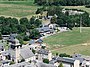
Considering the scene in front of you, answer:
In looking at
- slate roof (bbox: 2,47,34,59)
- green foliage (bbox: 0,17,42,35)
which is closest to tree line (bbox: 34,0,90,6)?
green foliage (bbox: 0,17,42,35)

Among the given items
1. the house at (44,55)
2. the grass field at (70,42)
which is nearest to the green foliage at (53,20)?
the grass field at (70,42)

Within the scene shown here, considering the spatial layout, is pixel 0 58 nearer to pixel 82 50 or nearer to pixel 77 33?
pixel 82 50

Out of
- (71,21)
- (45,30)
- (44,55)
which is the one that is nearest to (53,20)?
(71,21)

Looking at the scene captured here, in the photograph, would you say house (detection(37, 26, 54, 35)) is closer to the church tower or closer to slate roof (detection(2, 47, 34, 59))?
slate roof (detection(2, 47, 34, 59))

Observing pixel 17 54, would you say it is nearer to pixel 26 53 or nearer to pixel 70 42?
pixel 26 53

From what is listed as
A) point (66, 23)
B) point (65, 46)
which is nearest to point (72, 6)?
point (66, 23)

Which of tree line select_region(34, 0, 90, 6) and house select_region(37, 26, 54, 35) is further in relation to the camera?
tree line select_region(34, 0, 90, 6)

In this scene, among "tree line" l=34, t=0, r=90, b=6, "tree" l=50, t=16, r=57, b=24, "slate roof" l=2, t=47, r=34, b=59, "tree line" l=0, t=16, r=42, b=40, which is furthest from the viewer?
"tree line" l=34, t=0, r=90, b=6

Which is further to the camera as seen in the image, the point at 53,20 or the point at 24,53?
the point at 53,20

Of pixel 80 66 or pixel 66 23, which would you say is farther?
pixel 66 23
